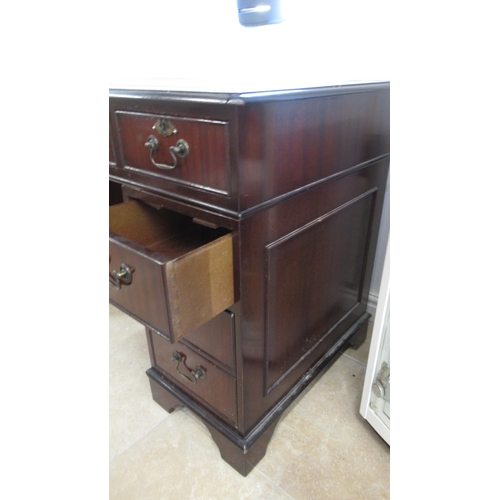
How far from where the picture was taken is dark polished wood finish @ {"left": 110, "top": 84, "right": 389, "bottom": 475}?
0.54m

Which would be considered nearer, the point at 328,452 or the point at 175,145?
the point at 175,145

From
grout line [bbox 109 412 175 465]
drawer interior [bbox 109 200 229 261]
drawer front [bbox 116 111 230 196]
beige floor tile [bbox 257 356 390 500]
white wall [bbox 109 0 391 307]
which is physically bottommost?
grout line [bbox 109 412 175 465]

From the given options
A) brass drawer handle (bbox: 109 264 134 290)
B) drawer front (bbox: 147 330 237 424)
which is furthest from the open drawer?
drawer front (bbox: 147 330 237 424)

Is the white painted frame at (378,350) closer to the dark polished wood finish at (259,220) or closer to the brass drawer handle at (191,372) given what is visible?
the dark polished wood finish at (259,220)

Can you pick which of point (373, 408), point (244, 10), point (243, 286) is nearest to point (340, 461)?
point (373, 408)

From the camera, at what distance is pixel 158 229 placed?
2.57ft

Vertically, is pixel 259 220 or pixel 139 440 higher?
pixel 259 220

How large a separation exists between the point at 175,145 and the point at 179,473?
72cm

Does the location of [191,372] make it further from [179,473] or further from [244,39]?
[244,39]

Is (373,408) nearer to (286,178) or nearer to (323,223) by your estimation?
(323,223)

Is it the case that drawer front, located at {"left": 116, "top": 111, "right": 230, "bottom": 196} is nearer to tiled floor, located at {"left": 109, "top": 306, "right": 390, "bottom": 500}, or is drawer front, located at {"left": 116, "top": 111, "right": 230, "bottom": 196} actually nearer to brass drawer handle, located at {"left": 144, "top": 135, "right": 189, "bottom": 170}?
brass drawer handle, located at {"left": 144, "top": 135, "right": 189, "bottom": 170}

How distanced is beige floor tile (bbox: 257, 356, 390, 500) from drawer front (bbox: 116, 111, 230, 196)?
0.66 meters

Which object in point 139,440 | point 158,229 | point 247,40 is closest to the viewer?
point 158,229

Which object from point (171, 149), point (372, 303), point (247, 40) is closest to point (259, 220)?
point (171, 149)
